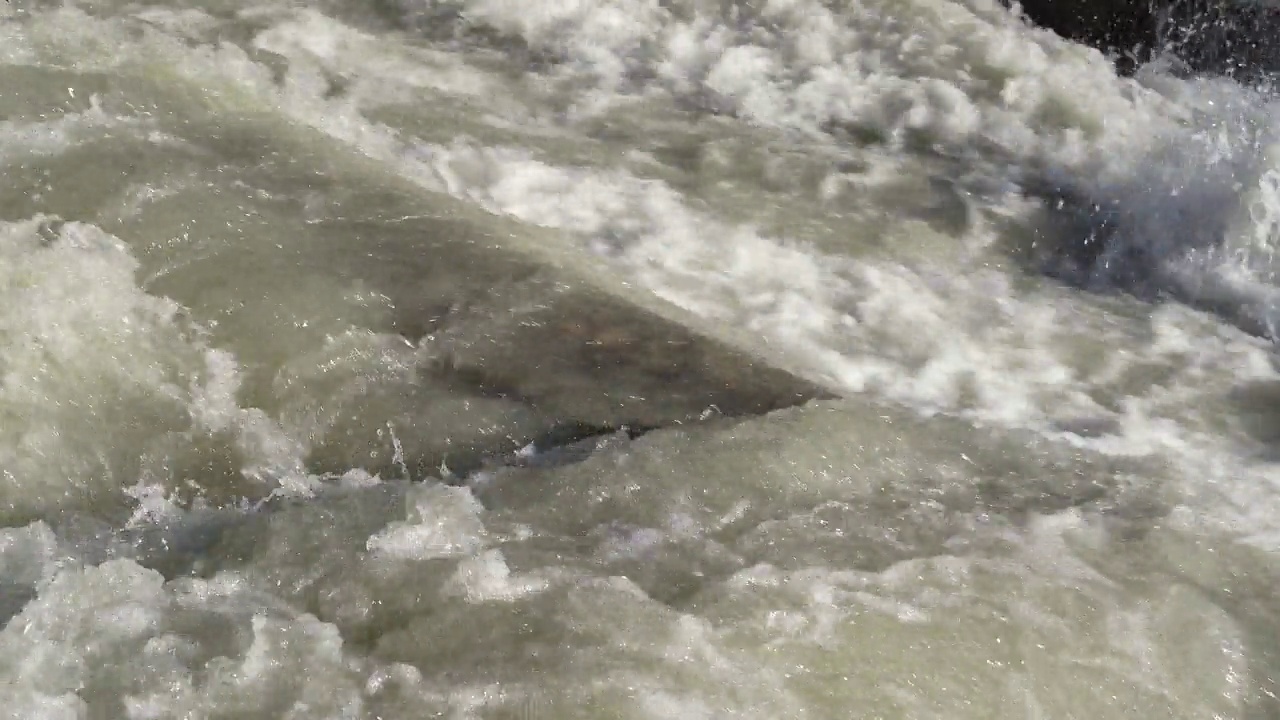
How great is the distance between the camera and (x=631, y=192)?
13.8 ft

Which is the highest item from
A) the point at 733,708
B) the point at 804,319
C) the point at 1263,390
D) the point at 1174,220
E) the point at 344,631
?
the point at 1174,220

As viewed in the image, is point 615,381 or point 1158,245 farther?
point 1158,245

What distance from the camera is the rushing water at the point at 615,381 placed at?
2.45 metres

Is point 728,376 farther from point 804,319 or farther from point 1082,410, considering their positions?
point 1082,410

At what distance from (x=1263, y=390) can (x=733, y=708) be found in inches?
96.8

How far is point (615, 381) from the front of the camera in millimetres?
3242

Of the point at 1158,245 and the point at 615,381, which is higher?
the point at 1158,245

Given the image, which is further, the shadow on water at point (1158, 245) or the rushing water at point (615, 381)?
the shadow on water at point (1158, 245)

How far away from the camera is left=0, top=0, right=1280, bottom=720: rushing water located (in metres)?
2.45

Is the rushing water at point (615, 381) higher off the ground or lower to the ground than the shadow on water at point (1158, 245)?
lower

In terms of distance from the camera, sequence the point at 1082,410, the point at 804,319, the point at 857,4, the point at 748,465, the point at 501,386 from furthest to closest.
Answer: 1. the point at 857,4
2. the point at 804,319
3. the point at 1082,410
4. the point at 501,386
5. the point at 748,465

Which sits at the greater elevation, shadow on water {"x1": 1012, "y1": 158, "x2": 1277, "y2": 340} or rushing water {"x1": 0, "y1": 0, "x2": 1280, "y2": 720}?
shadow on water {"x1": 1012, "y1": 158, "x2": 1277, "y2": 340}

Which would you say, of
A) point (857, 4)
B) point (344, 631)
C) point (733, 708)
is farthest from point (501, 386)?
point (857, 4)

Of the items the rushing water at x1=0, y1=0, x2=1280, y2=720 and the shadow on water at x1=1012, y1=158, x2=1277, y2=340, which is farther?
the shadow on water at x1=1012, y1=158, x2=1277, y2=340
